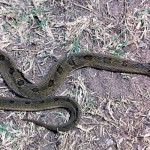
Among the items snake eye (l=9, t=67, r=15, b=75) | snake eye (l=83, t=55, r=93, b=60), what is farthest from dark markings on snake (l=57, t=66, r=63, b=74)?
snake eye (l=9, t=67, r=15, b=75)

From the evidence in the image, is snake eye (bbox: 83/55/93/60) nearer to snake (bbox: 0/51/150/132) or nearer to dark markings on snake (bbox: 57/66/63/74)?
snake (bbox: 0/51/150/132)

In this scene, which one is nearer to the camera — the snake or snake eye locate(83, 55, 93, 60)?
the snake

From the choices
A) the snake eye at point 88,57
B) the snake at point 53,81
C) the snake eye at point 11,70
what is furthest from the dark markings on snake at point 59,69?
the snake eye at point 11,70

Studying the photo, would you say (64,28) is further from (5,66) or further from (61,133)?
(61,133)

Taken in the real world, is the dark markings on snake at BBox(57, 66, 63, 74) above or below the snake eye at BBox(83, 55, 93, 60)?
below

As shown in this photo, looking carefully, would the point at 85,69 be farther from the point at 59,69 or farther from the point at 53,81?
the point at 53,81
